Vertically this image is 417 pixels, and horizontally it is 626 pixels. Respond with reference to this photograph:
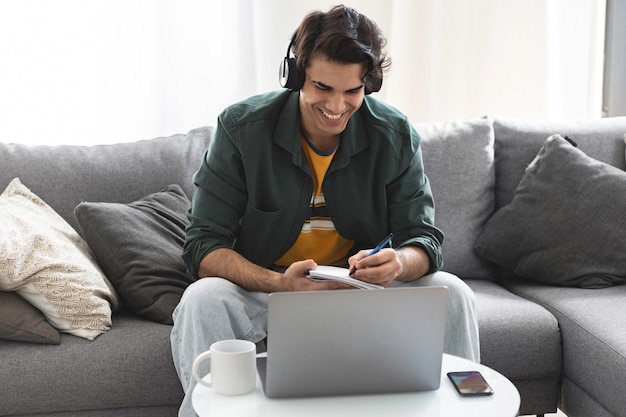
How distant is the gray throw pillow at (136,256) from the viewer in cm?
215

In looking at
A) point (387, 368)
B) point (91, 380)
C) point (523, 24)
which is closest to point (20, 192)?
point (91, 380)

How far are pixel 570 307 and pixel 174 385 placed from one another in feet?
3.43

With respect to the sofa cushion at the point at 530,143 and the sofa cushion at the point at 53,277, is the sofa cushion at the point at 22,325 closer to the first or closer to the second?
the sofa cushion at the point at 53,277

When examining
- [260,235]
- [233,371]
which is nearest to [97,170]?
[260,235]

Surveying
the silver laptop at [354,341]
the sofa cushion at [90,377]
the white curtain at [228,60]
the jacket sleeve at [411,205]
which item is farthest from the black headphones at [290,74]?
the white curtain at [228,60]

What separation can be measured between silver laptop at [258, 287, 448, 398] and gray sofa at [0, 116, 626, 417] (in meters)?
0.66

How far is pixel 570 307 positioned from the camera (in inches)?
88.6

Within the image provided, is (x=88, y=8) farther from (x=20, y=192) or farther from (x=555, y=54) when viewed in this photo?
(x=555, y=54)

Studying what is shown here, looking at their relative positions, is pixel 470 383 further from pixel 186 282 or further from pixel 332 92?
pixel 186 282

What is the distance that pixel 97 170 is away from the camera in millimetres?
2471

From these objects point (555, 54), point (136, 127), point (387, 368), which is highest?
point (555, 54)

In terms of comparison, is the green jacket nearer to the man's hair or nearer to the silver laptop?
the man's hair

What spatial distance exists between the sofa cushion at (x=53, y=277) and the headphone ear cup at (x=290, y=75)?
67 cm

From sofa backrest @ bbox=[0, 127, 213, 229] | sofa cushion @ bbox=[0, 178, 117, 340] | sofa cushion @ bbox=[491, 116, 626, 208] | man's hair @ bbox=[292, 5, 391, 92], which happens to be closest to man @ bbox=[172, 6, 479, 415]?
man's hair @ bbox=[292, 5, 391, 92]
